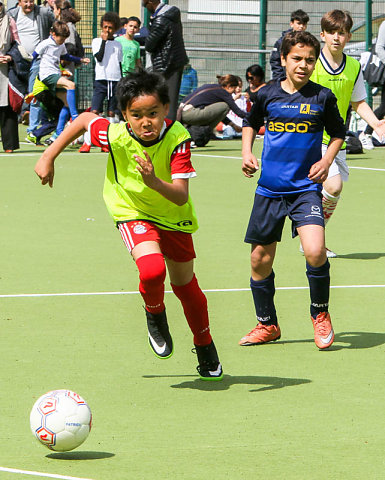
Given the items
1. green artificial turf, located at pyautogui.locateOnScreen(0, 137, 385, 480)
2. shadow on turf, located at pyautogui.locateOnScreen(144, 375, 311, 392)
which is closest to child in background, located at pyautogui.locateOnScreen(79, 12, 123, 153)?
green artificial turf, located at pyautogui.locateOnScreen(0, 137, 385, 480)

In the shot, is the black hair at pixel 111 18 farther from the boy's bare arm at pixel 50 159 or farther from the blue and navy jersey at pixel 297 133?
the boy's bare arm at pixel 50 159

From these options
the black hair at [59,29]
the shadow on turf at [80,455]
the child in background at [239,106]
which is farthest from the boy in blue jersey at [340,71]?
the child in background at [239,106]

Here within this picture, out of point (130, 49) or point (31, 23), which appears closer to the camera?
point (130, 49)

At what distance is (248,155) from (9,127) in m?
9.87

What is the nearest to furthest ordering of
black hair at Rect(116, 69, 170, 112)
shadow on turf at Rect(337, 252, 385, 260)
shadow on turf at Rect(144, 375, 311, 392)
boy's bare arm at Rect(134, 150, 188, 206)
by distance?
1. boy's bare arm at Rect(134, 150, 188, 206)
2. black hair at Rect(116, 69, 170, 112)
3. shadow on turf at Rect(144, 375, 311, 392)
4. shadow on turf at Rect(337, 252, 385, 260)

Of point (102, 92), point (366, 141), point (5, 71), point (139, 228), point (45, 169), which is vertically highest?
point (45, 169)

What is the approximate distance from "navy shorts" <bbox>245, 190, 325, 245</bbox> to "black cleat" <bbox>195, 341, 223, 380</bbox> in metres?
1.04

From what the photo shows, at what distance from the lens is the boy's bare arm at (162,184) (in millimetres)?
4820

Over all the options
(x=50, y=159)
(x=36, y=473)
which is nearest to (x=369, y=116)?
(x=50, y=159)

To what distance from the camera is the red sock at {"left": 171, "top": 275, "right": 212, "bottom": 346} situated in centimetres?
561

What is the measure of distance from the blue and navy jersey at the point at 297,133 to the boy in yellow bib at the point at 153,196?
103cm

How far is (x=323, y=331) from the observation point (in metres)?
6.27

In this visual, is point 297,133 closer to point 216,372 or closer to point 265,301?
point 265,301

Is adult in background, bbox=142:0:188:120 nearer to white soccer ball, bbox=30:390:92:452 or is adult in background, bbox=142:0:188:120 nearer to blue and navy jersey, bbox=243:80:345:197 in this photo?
blue and navy jersey, bbox=243:80:345:197
